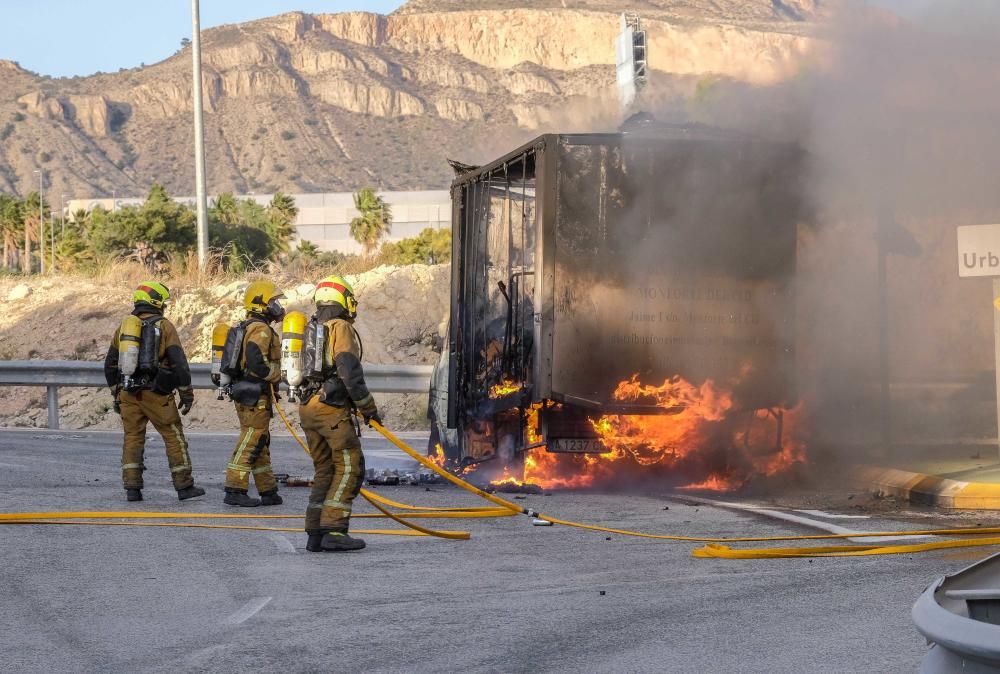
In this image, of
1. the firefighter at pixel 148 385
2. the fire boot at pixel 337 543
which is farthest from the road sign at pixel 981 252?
the firefighter at pixel 148 385

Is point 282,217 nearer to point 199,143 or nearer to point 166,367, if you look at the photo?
point 199,143

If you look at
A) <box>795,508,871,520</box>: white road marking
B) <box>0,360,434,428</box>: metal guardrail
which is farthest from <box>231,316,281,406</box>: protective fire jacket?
<box>0,360,434,428</box>: metal guardrail

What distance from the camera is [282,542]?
928 centimetres

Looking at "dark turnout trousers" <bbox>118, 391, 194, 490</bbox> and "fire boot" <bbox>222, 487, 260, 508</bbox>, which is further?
"dark turnout trousers" <bbox>118, 391, 194, 490</bbox>

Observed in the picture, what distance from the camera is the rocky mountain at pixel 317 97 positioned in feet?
429

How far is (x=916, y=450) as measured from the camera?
14047 mm

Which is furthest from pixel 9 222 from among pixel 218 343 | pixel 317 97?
pixel 218 343

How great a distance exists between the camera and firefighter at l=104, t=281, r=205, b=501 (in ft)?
37.5

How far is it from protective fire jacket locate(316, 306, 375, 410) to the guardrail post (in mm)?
11936

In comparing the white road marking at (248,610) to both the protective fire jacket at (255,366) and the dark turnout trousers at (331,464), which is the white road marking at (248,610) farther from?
the protective fire jacket at (255,366)

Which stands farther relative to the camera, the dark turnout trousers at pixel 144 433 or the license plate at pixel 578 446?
the license plate at pixel 578 446

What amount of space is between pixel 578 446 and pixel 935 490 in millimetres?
2996

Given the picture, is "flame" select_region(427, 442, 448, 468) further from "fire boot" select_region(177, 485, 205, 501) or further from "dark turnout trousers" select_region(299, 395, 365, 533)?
"dark turnout trousers" select_region(299, 395, 365, 533)

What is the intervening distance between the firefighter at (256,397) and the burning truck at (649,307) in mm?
2131
